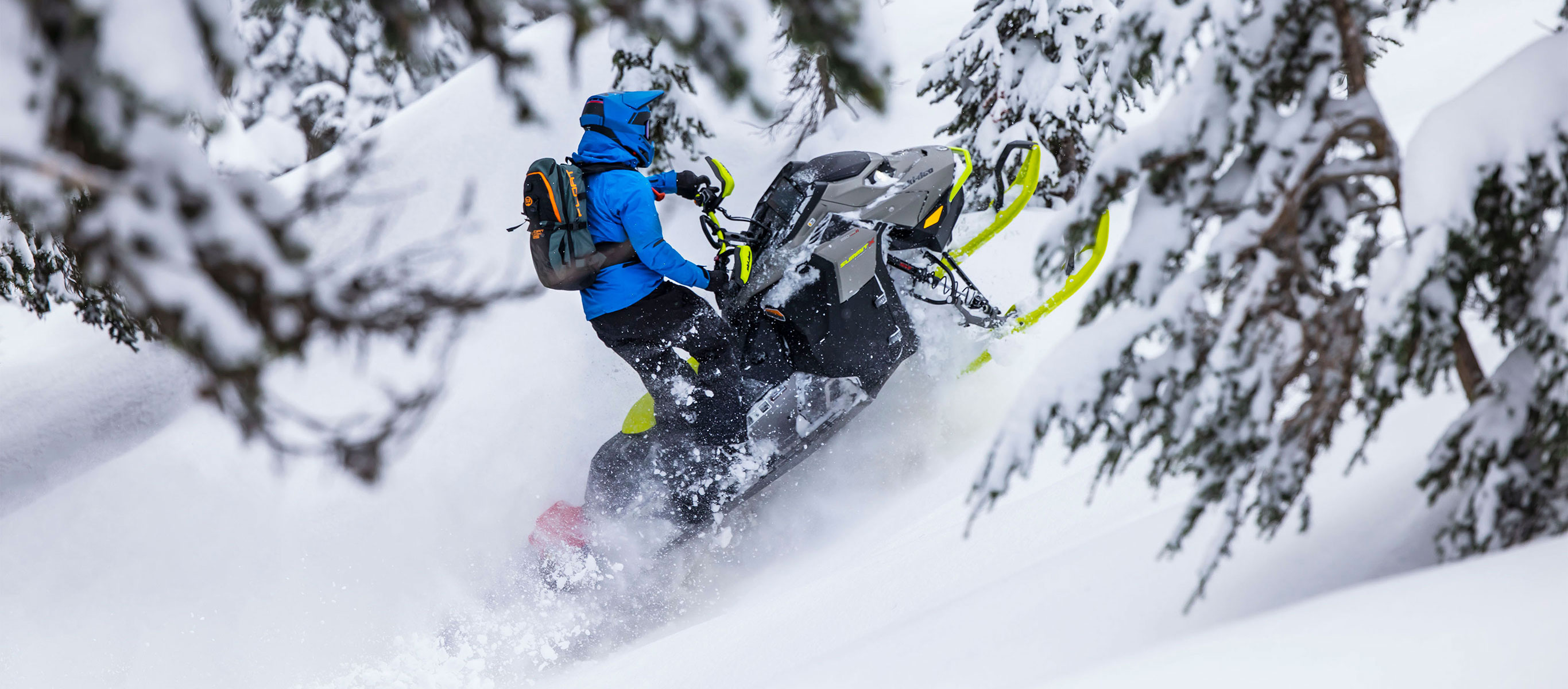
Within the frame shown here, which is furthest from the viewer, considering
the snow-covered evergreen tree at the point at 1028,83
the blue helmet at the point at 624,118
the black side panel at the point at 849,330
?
the snow-covered evergreen tree at the point at 1028,83

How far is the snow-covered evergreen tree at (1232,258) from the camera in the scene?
2.35 m

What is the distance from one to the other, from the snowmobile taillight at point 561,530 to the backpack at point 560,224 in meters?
1.26

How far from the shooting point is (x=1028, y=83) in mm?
6848

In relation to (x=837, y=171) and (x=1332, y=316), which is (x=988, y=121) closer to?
(x=837, y=171)

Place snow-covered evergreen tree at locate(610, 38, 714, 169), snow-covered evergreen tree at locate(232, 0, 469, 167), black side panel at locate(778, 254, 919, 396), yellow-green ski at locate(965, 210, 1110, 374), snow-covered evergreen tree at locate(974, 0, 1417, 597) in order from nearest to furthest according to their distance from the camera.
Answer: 1. snow-covered evergreen tree at locate(974, 0, 1417, 597)
2. black side panel at locate(778, 254, 919, 396)
3. yellow-green ski at locate(965, 210, 1110, 374)
4. snow-covered evergreen tree at locate(610, 38, 714, 169)
5. snow-covered evergreen tree at locate(232, 0, 469, 167)

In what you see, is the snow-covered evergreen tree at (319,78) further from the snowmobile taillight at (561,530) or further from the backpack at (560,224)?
the snowmobile taillight at (561,530)

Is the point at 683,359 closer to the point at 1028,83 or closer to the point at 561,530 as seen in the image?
the point at 561,530

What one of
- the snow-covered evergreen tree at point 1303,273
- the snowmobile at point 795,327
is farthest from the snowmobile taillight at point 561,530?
the snow-covered evergreen tree at point 1303,273

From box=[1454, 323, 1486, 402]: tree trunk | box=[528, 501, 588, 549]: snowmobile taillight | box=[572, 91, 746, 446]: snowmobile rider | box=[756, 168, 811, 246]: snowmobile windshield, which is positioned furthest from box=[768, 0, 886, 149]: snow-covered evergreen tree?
box=[528, 501, 588, 549]: snowmobile taillight

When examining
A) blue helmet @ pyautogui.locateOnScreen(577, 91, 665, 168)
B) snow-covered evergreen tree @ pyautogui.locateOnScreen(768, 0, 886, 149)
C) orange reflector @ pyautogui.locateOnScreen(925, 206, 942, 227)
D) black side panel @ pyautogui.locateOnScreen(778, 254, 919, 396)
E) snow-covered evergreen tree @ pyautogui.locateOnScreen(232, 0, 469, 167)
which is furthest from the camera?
snow-covered evergreen tree @ pyautogui.locateOnScreen(232, 0, 469, 167)

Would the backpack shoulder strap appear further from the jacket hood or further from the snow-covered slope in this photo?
the snow-covered slope

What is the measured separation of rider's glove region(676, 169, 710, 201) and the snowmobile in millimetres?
62

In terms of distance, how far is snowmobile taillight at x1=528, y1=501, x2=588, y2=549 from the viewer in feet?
15.4

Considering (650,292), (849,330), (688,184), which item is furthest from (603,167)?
(849,330)
